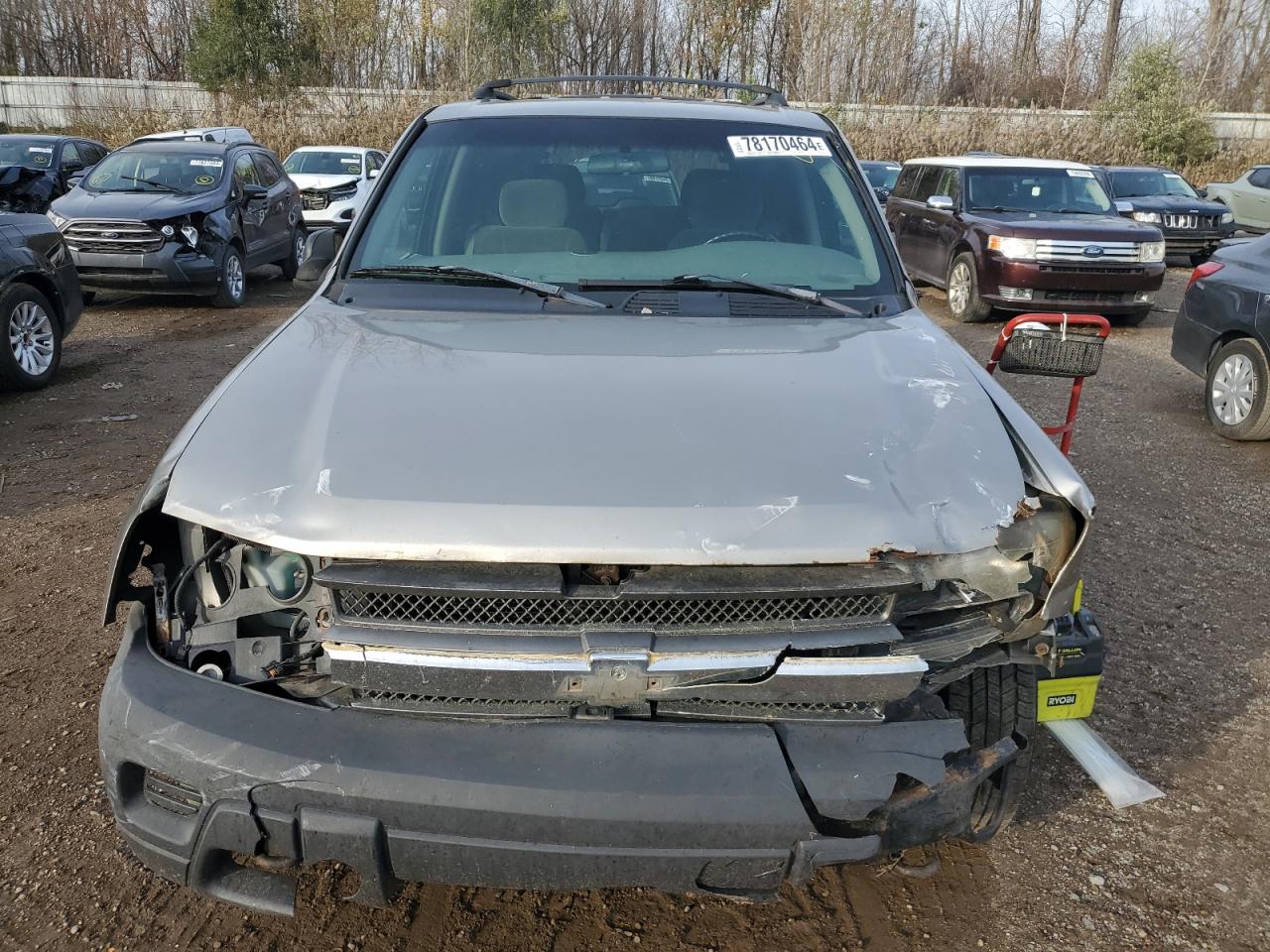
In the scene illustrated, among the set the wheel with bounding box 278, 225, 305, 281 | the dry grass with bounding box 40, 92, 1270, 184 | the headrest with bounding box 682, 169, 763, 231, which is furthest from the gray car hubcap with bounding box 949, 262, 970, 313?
the dry grass with bounding box 40, 92, 1270, 184

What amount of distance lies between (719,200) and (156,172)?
33.0 feet

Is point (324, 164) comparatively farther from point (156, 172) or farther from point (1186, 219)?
point (1186, 219)

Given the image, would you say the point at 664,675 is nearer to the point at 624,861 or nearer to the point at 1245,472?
the point at 624,861

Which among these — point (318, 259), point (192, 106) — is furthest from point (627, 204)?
point (192, 106)

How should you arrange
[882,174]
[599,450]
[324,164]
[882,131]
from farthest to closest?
[882,131] → [882,174] → [324,164] → [599,450]

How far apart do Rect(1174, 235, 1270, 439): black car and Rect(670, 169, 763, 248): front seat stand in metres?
4.76

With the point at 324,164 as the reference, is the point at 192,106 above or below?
above

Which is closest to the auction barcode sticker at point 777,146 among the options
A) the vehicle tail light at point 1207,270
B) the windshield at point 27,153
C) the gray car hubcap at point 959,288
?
the vehicle tail light at point 1207,270

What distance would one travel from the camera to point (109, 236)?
1032 centimetres

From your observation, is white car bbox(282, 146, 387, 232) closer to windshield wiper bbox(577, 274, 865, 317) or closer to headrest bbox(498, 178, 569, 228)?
headrest bbox(498, 178, 569, 228)

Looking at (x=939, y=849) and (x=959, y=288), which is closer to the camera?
(x=939, y=849)

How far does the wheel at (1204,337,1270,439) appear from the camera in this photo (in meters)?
6.68

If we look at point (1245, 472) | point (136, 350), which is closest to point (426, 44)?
point (136, 350)

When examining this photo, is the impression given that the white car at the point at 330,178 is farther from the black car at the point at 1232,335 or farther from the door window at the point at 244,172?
the black car at the point at 1232,335
